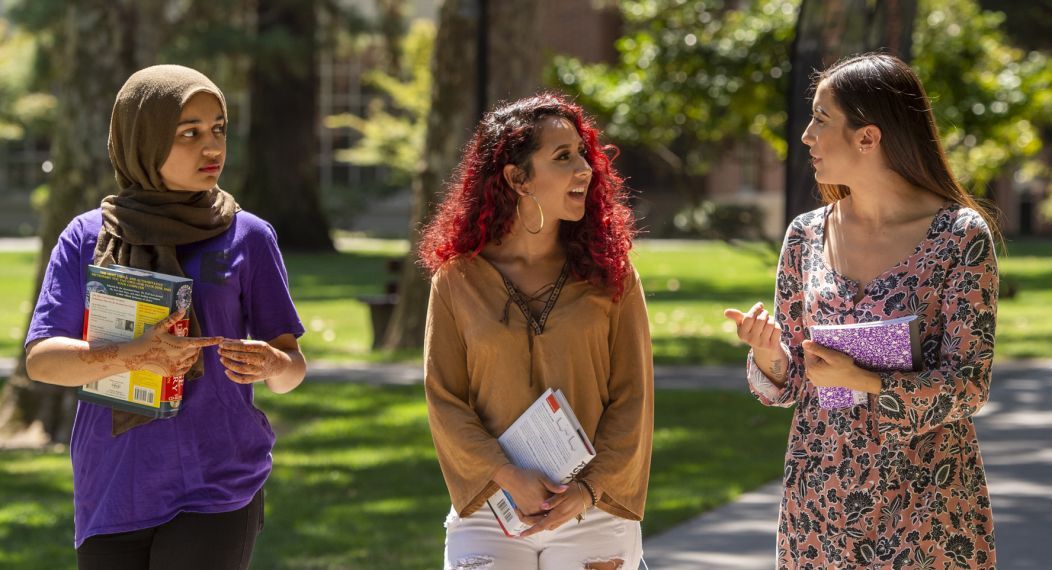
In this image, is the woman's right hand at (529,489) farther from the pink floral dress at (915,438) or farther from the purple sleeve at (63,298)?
the purple sleeve at (63,298)

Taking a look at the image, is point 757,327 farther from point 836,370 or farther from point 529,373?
point 529,373

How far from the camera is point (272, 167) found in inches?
1399

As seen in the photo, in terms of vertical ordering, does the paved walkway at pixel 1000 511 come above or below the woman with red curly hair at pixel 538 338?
below

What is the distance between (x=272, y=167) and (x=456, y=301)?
106 ft

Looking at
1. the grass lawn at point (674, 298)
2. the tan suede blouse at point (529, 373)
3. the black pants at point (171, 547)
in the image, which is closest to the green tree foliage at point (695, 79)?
the grass lawn at point (674, 298)

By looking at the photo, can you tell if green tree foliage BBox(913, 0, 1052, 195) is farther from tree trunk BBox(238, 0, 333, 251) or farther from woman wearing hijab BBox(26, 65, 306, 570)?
tree trunk BBox(238, 0, 333, 251)

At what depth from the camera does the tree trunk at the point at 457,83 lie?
591 inches

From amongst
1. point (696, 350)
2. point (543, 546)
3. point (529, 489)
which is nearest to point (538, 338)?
point (529, 489)

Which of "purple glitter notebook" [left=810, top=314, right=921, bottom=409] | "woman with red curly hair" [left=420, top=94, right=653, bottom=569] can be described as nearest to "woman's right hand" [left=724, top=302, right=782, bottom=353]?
"purple glitter notebook" [left=810, top=314, right=921, bottom=409]

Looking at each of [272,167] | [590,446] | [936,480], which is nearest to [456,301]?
[590,446]

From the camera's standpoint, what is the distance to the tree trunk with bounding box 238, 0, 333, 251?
1389 inches

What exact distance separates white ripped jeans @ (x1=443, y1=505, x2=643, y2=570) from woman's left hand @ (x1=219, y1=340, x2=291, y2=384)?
2.10ft

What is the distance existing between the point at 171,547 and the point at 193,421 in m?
0.31

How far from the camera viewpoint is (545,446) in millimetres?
3719
